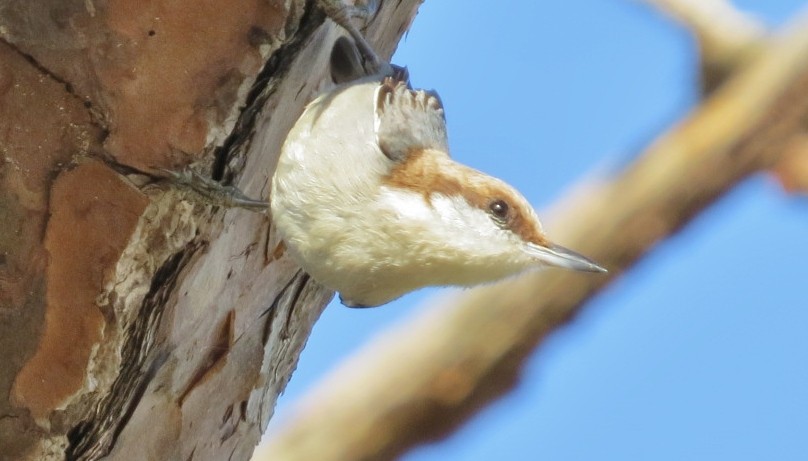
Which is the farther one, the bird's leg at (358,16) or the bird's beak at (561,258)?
the bird's leg at (358,16)

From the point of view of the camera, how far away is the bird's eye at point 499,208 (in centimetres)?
241

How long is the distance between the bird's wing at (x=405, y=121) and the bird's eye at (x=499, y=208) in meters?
0.25

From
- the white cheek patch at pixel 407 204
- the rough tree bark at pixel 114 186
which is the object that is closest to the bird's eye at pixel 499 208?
the white cheek patch at pixel 407 204

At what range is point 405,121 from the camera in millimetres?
2592

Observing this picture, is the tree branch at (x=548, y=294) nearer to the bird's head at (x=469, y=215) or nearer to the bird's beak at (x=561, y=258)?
the bird's beak at (x=561, y=258)

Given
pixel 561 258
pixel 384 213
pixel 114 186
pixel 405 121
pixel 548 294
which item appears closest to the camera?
pixel 548 294

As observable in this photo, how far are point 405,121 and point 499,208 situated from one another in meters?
0.34

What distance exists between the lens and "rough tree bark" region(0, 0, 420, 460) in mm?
2223

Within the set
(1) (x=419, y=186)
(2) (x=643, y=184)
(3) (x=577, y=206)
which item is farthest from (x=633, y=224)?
(1) (x=419, y=186)

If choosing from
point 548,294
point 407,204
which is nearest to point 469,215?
point 407,204

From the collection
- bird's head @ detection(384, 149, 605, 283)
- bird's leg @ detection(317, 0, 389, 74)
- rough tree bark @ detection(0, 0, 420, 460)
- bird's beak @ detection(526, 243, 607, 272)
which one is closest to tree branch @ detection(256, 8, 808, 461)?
bird's beak @ detection(526, 243, 607, 272)

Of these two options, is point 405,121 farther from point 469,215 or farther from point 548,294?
point 548,294

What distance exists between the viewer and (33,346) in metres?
2.31

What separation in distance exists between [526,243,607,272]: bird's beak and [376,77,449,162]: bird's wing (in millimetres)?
387
